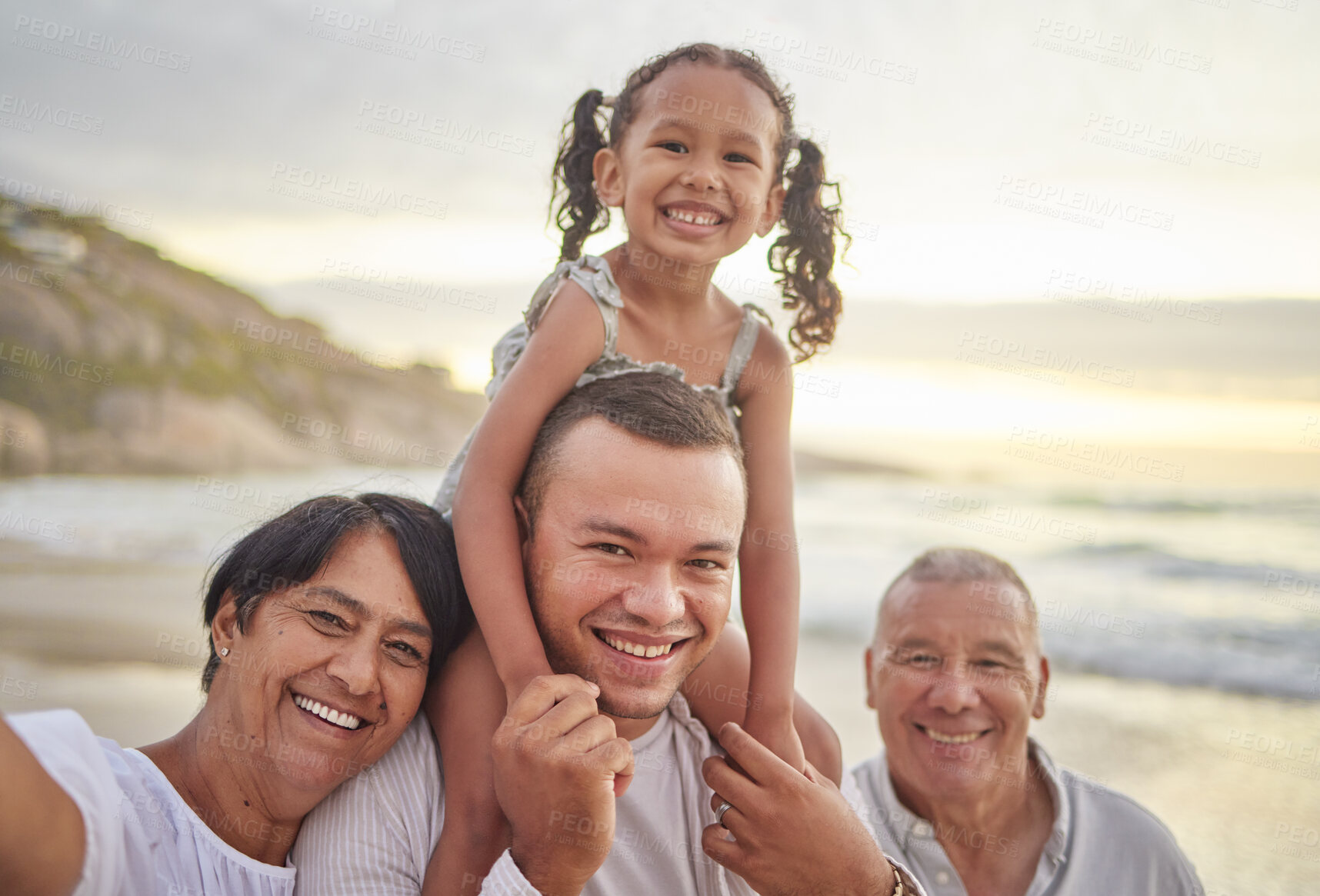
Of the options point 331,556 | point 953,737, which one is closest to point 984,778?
point 953,737

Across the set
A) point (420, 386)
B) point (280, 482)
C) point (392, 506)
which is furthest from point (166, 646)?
point (420, 386)

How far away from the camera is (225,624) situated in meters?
2.62

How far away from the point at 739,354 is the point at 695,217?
49cm

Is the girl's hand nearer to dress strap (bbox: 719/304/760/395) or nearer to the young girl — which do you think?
the young girl

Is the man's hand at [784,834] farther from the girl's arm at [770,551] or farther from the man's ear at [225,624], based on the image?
the man's ear at [225,624]

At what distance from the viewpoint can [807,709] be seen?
322cm

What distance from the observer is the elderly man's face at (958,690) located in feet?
11.0

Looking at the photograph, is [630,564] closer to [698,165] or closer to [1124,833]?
[698,165]

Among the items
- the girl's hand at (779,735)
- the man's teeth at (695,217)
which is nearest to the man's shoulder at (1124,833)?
the girl's hand at (779,735)

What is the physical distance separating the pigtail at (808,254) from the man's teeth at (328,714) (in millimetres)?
2040

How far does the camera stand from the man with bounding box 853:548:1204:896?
3275 millimetres

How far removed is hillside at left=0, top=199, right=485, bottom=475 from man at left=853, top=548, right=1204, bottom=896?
1508 cm

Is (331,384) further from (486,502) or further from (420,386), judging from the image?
(486,502)

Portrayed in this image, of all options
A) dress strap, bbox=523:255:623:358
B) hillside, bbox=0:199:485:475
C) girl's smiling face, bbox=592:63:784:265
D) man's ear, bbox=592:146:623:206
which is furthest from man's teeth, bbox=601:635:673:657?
hillside, bbox=0:199:485:475
